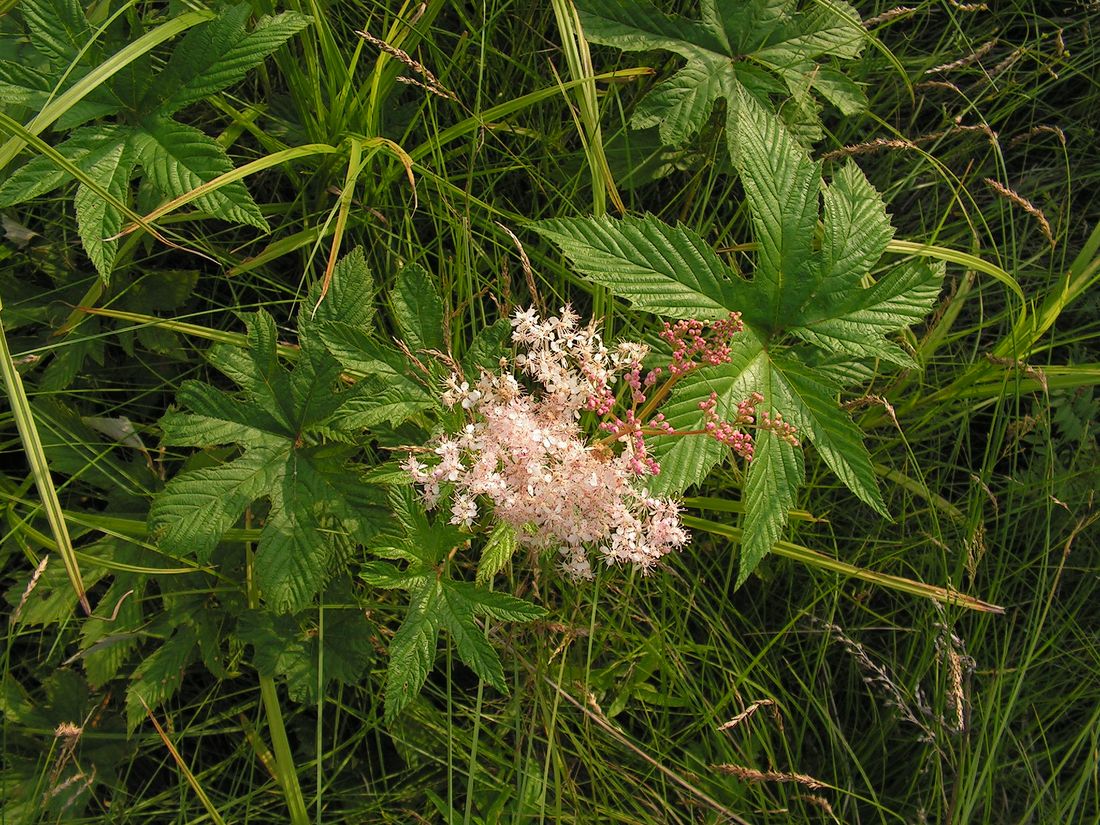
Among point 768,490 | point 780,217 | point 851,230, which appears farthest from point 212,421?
point 851,230

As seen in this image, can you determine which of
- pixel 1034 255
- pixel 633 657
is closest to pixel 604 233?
pixel 633 657

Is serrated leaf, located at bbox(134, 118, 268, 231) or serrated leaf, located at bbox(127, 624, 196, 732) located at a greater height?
serrated leaf, located at bbox(134, 118, 268, 231)

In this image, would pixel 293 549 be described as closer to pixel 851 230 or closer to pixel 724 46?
pixel 851 230

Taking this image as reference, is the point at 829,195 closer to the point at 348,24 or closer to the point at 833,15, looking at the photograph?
the point at 833,15

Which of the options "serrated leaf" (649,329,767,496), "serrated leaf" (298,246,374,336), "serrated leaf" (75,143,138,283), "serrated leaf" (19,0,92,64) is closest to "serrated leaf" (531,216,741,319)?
"serrated leaf" (649,329,767,496)

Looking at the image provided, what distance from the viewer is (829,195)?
2.12 metres

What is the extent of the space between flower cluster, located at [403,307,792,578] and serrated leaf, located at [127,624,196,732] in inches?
39.5

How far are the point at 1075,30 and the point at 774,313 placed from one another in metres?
1.88

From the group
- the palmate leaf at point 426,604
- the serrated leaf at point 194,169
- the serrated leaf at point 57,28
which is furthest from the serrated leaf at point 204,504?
the serrated leaf at point 57,28

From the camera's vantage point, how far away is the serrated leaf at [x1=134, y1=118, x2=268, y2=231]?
205 cm

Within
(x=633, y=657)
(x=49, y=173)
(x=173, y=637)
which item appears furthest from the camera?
(x=633, y=657)

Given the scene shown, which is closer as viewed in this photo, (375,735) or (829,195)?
(829,195)

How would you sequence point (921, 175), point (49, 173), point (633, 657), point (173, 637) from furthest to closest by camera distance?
point (921, 175), point (633, 657), point (173, 637), point (49, 173)

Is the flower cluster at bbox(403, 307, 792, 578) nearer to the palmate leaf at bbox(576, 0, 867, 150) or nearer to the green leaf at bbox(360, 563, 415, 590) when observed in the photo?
the green leaf at bbox(360, 563, 415, 590)
